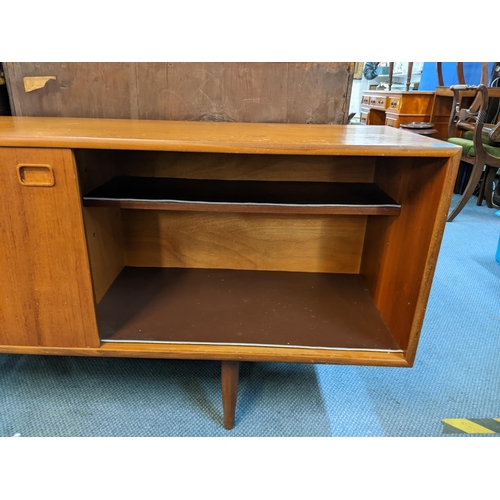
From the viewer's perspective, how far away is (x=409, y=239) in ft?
2.93

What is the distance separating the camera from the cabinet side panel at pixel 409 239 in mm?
779

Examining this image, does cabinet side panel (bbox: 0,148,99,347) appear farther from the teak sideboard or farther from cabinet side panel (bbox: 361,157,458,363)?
cabinet side panel (bbox: 361,157,458,363)

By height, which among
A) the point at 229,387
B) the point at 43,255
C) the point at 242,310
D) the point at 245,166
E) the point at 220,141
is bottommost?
the point at 229,387

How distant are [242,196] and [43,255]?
45 cm

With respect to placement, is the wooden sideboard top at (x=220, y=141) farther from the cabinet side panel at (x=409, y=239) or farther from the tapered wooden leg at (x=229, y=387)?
the tapered wooden leg at (x=229, y=387)

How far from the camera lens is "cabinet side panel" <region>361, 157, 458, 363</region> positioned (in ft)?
2.56

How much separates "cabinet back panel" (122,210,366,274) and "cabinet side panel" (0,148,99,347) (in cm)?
40

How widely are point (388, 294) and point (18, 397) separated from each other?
3.44 ft

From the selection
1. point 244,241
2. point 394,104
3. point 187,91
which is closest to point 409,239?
point 244,241

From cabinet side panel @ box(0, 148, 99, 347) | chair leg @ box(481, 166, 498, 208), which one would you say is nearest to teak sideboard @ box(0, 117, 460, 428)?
cabinet side panel @ box(0, 148, 99, 347)

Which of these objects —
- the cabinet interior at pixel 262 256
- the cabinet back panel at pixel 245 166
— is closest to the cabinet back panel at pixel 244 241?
the cabinet interior at pixel 262 256

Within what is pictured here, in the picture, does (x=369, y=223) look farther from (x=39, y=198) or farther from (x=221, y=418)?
(x=39, y=198)

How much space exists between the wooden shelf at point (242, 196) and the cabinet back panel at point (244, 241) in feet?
0.47

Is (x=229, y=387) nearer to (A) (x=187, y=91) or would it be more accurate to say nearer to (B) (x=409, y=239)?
(B) (x=409, y=239)
